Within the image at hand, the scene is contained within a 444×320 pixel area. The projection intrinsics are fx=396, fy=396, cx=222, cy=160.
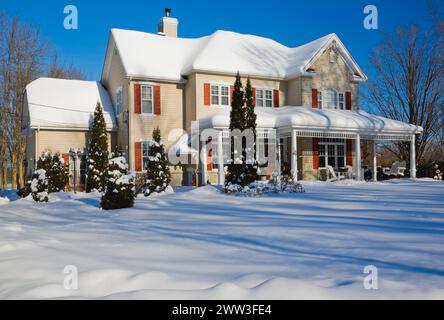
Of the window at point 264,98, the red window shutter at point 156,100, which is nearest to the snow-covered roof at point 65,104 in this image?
the red window shutter at point 156,100

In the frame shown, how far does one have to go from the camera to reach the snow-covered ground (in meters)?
4.02

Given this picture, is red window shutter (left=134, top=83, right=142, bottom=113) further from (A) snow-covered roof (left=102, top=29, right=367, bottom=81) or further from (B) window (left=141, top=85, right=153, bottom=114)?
(A) snow-covered roof (left=102, top=29, right=367, bottom=81)

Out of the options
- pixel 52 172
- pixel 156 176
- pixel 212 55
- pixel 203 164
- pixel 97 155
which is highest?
pixel 212 55

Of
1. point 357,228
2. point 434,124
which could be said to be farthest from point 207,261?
point 434,124

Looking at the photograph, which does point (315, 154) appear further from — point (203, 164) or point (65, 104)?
point (65, 104)

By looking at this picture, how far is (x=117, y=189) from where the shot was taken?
38.2 feet

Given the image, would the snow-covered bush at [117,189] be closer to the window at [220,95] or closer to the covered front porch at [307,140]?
the covered front porch at [307,140]

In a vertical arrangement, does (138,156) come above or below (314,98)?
below

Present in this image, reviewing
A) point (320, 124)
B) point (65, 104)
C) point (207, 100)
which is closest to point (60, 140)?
point (65, 104)

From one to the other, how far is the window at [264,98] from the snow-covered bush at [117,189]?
38.7ft

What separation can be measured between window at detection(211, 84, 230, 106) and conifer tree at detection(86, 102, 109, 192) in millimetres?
5910

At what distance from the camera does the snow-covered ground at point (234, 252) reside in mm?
4016

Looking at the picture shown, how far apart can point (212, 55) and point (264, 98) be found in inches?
148

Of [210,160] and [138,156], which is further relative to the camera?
[138,156]
